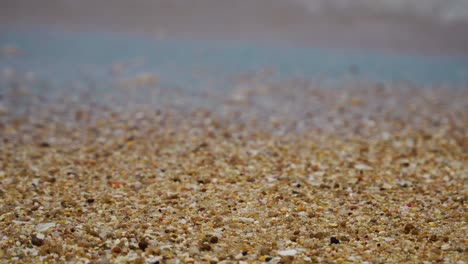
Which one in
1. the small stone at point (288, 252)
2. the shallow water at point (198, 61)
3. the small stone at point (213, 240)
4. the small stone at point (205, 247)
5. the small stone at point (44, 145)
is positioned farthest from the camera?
the shallow water at point (198, 61)

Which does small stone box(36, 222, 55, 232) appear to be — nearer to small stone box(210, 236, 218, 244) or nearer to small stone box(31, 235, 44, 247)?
small stone box(31, 235, 44, 247)

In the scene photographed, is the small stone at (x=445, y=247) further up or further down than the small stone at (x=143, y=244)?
further up

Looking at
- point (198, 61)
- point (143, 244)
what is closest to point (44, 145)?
point (143, 244)

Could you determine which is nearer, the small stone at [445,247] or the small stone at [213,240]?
the small stone at [445,247]

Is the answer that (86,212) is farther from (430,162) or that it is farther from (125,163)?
(430,162)

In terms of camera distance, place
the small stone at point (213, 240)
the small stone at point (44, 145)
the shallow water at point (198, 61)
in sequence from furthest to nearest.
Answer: the shallow water at point (198, 61) < the small stone at point (44, 145) < the small stone at point (213, 240)

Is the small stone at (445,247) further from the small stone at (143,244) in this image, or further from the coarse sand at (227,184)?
the small stone at (143,244)

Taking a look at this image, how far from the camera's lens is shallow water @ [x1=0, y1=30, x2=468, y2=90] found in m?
26.3

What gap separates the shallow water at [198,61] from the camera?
26297 mm

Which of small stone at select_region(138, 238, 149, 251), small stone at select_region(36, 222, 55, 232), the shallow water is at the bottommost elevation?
small stone at select_region(36, 222, 55, 232)

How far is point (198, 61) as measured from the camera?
3100 centimetres

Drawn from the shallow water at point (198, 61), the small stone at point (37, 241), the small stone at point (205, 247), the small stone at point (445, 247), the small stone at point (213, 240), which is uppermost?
the shallow water at point (198, 61)

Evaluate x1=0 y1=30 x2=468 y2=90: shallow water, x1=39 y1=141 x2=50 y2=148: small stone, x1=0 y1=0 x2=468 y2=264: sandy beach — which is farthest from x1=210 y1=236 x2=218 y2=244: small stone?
x1=0 y1=30 x2=468 y2=90: shallow water

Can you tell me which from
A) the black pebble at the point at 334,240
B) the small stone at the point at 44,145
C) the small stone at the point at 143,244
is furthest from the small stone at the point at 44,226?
the small stone at the point at 44,145
